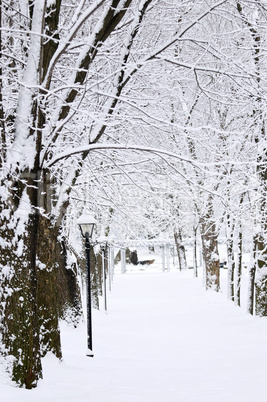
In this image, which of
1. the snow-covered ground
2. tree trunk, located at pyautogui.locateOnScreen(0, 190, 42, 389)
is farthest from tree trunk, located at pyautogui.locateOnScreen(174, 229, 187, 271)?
tree trunk, located at pyautogui.locateOnScreen(0, 190, 42, 389)

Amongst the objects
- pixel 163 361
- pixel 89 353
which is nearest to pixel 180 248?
pixel 163 361

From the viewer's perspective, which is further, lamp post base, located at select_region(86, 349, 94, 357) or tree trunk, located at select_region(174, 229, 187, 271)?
tree trunk, located at select_region(174, 229, 187, 271)

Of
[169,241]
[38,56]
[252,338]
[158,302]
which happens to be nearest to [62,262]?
[252,338]

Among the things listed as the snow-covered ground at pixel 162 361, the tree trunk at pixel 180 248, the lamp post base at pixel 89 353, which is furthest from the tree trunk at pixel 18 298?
the tree trunk at pixel 180 248

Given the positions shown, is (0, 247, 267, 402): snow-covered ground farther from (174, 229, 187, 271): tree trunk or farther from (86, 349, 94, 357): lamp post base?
(174, 229, 187, 271): tree trunk

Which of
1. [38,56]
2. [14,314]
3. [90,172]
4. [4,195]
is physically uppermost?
[38,56]

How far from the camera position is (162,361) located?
1041 cm

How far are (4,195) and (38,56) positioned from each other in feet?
5.43

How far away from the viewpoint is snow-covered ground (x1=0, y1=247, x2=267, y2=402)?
7.21 meters

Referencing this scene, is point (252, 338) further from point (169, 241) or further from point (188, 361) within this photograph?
point (169, 241)

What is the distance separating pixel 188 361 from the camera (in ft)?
33.8

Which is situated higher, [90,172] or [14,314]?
[90,172]

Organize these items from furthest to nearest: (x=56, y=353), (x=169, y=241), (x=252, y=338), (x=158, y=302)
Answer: (x=169, y=241) → (x=158, y=302) → (x=252, y=338) → (x=56, y=353)

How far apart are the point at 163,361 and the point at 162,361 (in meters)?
0.02
